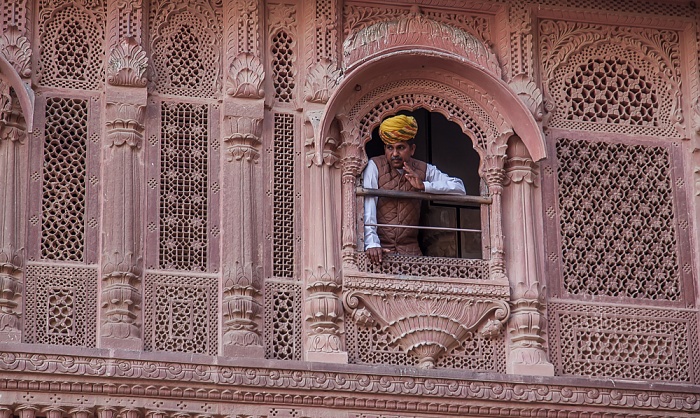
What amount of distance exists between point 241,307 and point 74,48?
217cm

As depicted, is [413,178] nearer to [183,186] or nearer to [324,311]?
[324,311]

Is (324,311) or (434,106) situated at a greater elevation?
(434,106)

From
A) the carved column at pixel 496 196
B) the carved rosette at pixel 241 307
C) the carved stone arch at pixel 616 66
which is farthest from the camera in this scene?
the carved stone arch at pixel 616 66

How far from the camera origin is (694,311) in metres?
15.3

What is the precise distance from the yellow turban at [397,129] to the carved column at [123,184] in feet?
5.46

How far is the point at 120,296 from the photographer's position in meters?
14.4

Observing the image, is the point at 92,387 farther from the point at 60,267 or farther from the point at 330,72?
the point at 330,72

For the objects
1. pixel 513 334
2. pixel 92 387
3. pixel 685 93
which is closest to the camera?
pixel 92 387

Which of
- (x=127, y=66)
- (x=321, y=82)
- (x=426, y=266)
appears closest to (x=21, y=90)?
(x=127, y=66)

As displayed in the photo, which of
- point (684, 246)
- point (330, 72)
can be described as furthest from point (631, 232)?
point (330, 72)

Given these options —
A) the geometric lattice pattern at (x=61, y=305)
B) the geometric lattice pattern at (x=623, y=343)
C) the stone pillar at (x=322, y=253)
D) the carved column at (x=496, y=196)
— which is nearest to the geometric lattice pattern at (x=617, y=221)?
the geometric lattice pattern at (x=623, y=343)

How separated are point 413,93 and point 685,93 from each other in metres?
1.98

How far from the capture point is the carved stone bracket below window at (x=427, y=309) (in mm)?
14727

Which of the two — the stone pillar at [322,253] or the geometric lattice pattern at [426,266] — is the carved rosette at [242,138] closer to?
the stone pillar at [322,253]
